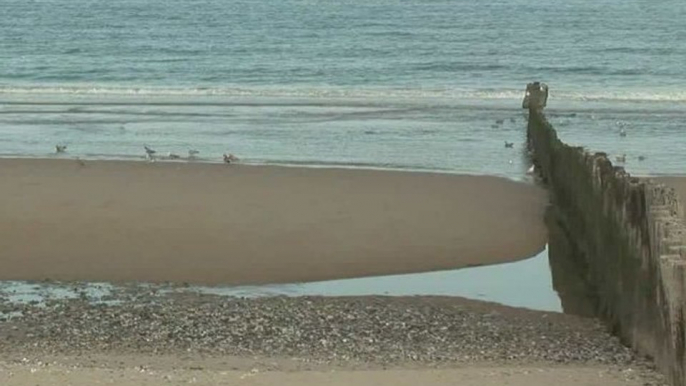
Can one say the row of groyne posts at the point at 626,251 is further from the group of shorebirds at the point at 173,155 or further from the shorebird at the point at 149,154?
the shorebird at the point at 149,154

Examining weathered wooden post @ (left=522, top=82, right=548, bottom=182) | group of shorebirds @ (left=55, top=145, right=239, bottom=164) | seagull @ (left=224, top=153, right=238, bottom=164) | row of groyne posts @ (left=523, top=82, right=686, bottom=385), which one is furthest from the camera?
group of shorebirds @ (left=55, top=145, right=239, bottom=164)

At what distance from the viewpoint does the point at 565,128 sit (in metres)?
29.3

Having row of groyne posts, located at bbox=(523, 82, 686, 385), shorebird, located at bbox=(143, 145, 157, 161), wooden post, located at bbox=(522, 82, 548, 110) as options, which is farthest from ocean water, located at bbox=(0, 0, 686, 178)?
row of groyne posts, located at bbox=(523, 82, 686, 385)

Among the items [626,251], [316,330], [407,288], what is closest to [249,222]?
[407,288]

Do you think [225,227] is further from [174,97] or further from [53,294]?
[174,97]

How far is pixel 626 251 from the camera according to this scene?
1132 cm

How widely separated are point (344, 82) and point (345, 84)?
60 centimetres

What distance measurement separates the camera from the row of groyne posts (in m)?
8.51

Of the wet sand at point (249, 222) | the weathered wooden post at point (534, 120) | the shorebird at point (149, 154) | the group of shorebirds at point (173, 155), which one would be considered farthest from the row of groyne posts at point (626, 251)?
the shorebird at point (149, 154)

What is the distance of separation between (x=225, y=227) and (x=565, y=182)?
4.28 metres

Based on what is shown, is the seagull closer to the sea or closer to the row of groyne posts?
the sea

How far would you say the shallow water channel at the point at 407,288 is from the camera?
13.5 metres

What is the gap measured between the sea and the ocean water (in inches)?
3.7

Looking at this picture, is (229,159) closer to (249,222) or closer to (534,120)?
(534,120)
